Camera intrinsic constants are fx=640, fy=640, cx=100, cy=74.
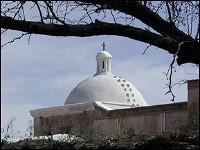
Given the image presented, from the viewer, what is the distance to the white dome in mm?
39875

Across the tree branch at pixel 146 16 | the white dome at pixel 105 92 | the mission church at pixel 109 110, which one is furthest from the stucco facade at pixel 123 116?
the tree branch at pixel 146 16

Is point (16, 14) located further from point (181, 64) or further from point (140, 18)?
point (181, 64)

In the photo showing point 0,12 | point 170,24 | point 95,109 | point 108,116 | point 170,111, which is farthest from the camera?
point 95,109

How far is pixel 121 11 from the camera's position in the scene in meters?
7.14

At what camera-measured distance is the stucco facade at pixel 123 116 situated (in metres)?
27.0

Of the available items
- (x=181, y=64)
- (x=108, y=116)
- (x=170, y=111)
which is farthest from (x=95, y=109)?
(x=181, y=64)

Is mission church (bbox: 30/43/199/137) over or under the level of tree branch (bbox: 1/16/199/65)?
over

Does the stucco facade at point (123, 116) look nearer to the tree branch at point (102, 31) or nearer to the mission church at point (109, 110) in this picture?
the mission church at point (109, 110)

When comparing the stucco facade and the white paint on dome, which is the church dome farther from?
the stucco facade

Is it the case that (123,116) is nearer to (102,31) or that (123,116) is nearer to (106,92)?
(106,92)

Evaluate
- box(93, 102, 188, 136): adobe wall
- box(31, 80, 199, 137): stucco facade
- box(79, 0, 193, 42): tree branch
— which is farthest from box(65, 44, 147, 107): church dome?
box(79, 0, 193, 42): tree branch

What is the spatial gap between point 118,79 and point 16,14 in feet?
117

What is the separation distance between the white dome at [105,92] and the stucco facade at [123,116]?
181cm

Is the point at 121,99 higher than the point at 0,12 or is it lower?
higher
